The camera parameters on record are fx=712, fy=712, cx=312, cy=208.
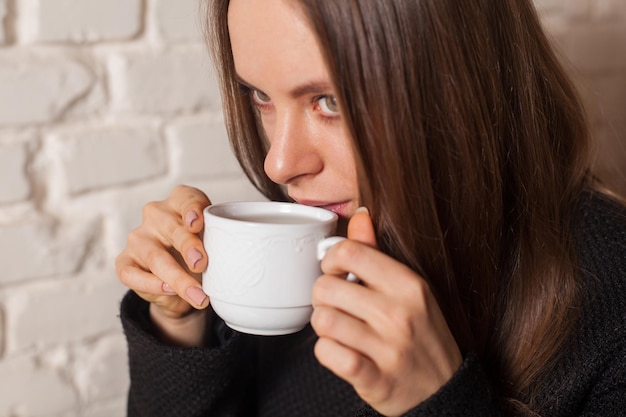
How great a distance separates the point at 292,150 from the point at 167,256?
219 mm

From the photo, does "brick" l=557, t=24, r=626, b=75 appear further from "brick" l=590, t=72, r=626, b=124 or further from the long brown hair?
the long brown hair

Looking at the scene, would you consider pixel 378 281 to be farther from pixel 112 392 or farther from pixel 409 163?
pixel 112 392

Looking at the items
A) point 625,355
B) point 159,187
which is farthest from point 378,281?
point 159,187

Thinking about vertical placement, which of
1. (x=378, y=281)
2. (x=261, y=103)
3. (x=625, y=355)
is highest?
(x=261, y=103)

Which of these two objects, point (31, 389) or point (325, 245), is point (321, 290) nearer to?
point (325, 245)

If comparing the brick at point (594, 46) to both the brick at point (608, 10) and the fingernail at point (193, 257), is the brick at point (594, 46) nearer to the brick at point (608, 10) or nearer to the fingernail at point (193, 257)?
the brick at point (608, 10)

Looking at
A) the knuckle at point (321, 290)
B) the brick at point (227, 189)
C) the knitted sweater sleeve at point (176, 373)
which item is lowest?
the knitted sweater sleeve at point (176, 373)

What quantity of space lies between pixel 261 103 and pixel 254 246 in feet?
0.92

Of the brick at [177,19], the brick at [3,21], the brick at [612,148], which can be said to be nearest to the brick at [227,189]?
the brick at [177,19]

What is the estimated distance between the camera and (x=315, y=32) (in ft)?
2.25

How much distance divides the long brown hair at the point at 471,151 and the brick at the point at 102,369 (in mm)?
404

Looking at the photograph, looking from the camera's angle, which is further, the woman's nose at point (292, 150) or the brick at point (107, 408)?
the brick at point (107, 408)

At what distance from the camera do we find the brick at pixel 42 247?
0.97 meters

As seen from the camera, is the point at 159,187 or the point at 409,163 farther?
the point at 159,187
